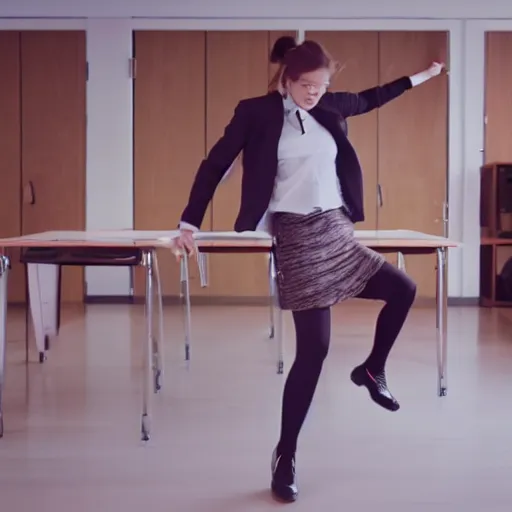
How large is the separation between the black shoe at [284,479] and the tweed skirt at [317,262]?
401mm

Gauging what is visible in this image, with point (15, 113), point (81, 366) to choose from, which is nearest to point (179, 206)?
point (15, 113)

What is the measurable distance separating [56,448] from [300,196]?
1.15m

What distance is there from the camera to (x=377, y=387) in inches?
80.5

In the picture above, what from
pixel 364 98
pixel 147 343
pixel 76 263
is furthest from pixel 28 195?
pixel 364 98

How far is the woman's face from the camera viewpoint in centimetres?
184

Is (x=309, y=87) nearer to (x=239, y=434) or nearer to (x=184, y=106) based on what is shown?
(x=239, y=434)

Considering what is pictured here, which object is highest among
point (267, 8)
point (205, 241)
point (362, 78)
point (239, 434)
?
point (267, 8)

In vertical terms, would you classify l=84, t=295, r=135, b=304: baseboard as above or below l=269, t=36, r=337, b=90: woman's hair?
below

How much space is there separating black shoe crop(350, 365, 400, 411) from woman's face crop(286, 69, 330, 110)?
78cm

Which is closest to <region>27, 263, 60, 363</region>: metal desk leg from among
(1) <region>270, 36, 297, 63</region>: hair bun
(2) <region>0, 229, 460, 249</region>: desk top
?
(2) <region>0, 229, 460, 249</region>: desk top

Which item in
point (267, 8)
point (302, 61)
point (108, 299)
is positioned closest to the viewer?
point (302, 61)

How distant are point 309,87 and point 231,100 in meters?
4.07

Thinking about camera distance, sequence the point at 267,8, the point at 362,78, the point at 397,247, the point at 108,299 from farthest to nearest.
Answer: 1. the point at 108,299
2. the point at 362,78
3. the point at 267,8
4. the point at 397,247

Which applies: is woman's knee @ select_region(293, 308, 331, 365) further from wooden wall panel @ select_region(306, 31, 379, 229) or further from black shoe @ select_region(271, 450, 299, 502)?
wooden wall panel @ select_region(306, 31, 379, 229)
